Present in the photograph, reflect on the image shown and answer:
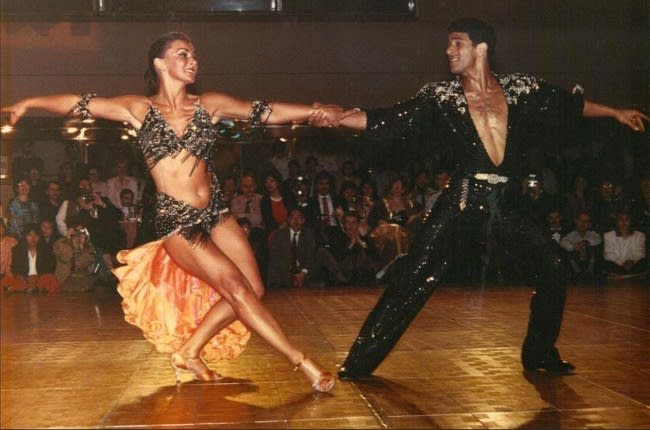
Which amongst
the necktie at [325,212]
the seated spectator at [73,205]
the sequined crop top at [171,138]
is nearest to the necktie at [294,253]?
the necktie at [325,212]

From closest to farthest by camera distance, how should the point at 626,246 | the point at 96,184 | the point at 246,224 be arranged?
1. the point at 246,224
2. the point at 626,246
3. the point at 96,184

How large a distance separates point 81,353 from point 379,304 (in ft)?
7.84

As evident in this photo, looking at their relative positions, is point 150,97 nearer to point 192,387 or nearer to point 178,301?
point 178,301

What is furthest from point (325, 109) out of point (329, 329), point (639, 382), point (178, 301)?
point (329, 329)

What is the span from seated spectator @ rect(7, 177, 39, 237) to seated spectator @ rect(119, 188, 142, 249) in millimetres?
1135

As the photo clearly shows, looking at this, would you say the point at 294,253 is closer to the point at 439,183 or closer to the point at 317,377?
the point at 439,183

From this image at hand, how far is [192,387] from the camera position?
16.7 feet

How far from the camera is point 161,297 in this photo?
5.46 metres

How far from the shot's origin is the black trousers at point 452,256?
5199mm

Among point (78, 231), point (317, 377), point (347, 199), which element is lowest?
point (317, 377)

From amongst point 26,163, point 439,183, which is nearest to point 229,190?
point 439,183

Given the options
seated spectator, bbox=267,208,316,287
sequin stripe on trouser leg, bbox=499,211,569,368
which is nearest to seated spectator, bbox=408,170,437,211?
seated spectator, bbox=267,208,316,287

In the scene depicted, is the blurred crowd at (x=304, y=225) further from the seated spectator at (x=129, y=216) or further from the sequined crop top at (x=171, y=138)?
the sequined crop top at (x=171, y=138)

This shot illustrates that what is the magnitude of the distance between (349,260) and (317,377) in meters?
7.60
